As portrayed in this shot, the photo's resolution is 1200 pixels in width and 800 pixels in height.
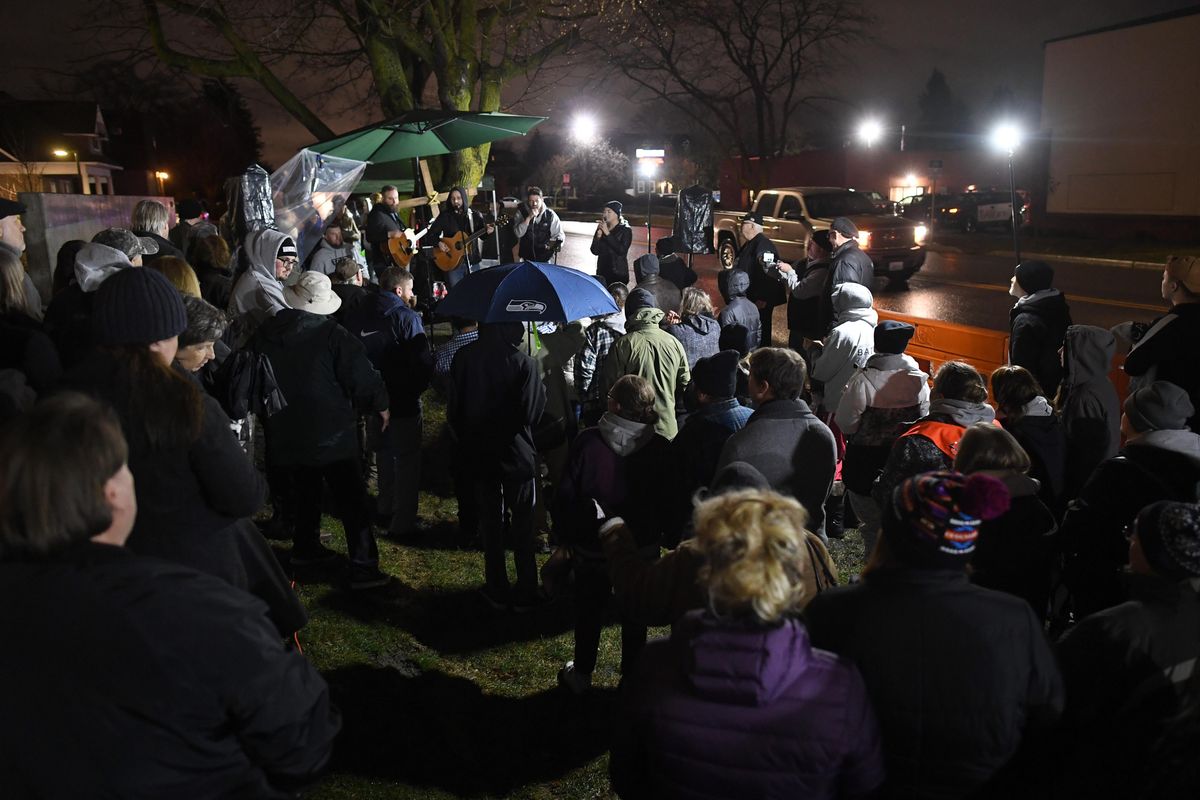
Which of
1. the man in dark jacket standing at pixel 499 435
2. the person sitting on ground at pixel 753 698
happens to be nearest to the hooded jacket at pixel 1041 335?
the man in dark jacket standing at pixel 499 435

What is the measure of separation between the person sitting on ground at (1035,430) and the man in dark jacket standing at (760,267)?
4634 mm

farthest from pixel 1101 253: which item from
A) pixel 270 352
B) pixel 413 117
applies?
pixel 270 352

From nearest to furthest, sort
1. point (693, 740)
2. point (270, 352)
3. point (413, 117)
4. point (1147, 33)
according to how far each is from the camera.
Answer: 1. point (693, 740)
2. point (270, 352)
3. point (413, 117)
4. point (1147, 33)

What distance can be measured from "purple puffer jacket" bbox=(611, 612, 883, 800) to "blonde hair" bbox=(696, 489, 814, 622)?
55mm

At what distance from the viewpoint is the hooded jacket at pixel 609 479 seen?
13.0 ft

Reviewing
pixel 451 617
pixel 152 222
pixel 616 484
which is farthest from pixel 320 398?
pixel 152 222

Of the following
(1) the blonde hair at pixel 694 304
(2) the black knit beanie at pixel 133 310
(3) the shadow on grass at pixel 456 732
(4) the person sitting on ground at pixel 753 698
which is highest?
(2) the black knit beanie at pixel 133 310

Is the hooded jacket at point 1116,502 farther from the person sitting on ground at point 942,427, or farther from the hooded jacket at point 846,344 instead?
the hooded jacket at point 846,344

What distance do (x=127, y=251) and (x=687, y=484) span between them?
3.93m

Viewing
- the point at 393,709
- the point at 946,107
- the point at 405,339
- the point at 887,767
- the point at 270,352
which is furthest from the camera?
the point at 946,107

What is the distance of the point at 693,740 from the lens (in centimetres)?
196

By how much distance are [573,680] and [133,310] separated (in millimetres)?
2622

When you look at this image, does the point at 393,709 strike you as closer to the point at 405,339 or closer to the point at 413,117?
the point at 405,339

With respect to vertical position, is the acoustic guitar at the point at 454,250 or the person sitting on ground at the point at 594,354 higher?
the acoustic guitar at the point at 454,250
